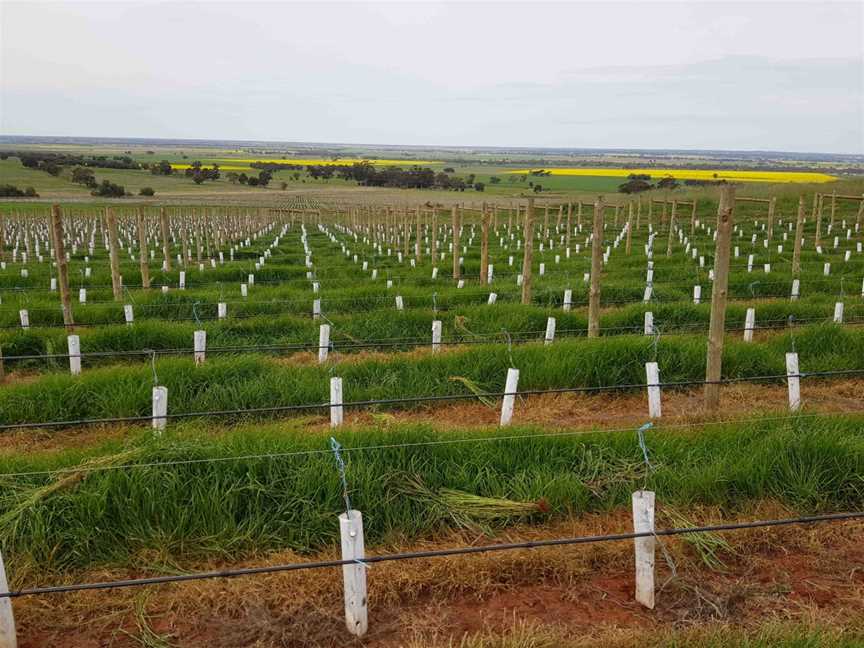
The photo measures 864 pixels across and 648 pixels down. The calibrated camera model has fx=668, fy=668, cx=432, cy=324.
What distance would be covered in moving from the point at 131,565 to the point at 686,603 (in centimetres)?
334

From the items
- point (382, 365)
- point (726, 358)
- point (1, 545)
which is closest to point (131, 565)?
point (1, 545)

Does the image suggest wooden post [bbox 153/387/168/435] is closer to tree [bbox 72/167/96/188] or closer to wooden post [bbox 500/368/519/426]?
wooden post [bbox 500/368/519/426]

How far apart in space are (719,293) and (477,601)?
3818 millimetres

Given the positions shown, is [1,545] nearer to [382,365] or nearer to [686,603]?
[686,603]

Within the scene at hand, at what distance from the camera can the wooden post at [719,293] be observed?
6.13 metres

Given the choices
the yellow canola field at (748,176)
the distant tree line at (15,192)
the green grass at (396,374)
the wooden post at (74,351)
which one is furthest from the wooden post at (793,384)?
the yellow canola field at (748,176)

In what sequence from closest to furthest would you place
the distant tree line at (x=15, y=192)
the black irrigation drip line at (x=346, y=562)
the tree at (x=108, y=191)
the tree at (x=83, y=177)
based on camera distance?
the black irrigation drip line at (x=346, y=562)
the distant tree line at (x=15, y=192)
the tree at (x=108, y=191)
the tree at (x=83, y=177)

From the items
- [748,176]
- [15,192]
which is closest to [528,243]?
[15,192]

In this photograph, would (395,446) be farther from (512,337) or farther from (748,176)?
(748,176)

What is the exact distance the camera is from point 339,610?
3.74 metres

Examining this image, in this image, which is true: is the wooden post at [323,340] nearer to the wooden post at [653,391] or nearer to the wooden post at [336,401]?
the wooden post at [336,401]

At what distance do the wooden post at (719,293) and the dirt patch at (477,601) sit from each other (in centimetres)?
209

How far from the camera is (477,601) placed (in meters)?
3.88

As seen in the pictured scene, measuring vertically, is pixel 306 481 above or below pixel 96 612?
above
